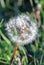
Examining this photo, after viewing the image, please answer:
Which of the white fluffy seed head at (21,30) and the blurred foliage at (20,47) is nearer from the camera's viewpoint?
the white fluffy seed head at (21,30)

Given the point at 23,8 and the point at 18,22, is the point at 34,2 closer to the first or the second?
the point at 23,8

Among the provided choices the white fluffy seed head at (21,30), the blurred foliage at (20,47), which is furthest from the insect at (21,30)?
the blurred foliage at (20,47)

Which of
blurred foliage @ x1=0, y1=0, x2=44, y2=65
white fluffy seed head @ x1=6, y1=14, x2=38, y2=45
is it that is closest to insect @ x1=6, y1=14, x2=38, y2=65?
white fluffy seed head @ x1=6, y1=14, x2=38, y2=45

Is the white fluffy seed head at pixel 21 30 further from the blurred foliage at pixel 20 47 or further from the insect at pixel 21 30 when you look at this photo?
the blurred foliage at pixel 20 47

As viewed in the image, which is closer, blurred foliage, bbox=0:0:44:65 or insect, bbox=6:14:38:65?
insect, bbox=6:14:38:65

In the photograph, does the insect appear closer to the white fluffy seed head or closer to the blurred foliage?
the white fluffy seed head
